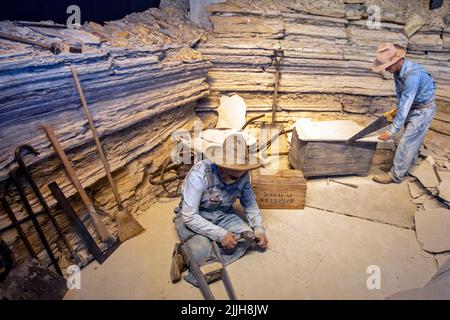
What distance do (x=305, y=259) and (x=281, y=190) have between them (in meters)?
1.00

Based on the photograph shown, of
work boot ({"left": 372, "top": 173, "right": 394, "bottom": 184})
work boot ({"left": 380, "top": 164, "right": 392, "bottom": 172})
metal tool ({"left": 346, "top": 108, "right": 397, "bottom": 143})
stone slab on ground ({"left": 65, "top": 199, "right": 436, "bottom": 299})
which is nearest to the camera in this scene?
stone slab on ground ({"left": 65, "top": 199, "right": 436, "bottom": 299})

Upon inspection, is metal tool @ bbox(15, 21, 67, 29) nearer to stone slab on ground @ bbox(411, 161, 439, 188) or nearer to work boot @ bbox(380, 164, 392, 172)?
work boot @ bbox(380, 164, 392, 172)

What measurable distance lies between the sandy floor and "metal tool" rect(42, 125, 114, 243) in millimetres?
257

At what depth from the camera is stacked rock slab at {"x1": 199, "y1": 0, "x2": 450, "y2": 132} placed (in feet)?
19.1

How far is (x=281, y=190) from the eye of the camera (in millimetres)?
4055

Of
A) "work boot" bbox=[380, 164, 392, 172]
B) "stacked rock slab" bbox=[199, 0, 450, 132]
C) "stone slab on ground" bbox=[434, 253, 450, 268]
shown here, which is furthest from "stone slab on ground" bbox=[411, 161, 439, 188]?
"stacked rock slab" bbox=[199, 0, 450, 132]

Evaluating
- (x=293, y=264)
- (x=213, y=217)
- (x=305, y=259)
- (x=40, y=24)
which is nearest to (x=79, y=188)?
(x=213, y=217)

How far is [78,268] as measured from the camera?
3.11m

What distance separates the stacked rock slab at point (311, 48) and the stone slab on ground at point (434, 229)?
3.06 meters

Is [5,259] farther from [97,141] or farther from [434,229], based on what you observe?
[434,229]

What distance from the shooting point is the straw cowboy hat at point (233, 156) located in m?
2.76

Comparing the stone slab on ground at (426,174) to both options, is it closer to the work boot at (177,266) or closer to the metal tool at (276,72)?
the metal tool at (276,72)

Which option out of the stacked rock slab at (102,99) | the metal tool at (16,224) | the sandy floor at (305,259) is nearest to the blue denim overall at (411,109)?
the sandy floor at (305,259)
